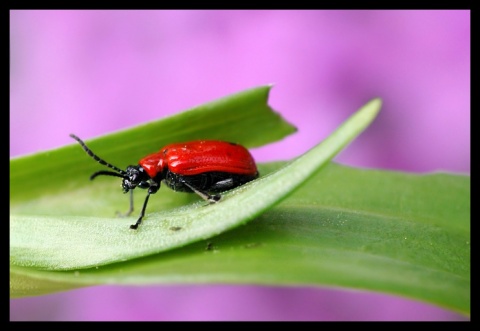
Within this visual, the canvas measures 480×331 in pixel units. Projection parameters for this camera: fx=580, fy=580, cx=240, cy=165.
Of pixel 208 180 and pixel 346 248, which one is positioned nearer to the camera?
pixel 346 248

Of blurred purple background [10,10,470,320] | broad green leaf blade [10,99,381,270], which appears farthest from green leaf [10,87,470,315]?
blurred purple background [10,10,470,320]

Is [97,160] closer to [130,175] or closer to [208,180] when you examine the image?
[130,175]

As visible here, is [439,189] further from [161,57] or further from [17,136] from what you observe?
[17,136]

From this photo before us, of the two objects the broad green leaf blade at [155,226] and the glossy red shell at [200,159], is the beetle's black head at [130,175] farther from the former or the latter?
the broad green leaf blade at [155,226]

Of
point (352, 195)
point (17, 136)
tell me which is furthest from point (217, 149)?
point (17, 136)

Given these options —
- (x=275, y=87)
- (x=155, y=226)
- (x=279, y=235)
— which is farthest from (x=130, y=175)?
(x=275, y=87)
